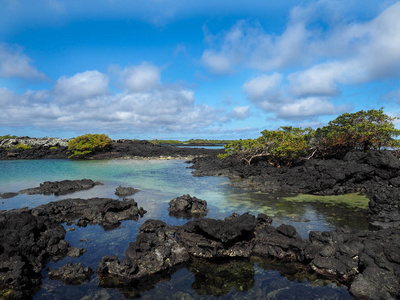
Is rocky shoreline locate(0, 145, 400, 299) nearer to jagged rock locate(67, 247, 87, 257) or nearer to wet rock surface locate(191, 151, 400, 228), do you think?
jagged rock locate(67, 247, 87, 257)

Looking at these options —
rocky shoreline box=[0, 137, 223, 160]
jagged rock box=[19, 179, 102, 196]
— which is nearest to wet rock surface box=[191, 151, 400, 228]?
jagged rock box=[19, 179, 102, 196]

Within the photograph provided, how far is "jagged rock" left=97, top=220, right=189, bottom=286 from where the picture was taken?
8.48m

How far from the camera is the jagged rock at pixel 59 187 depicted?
21.5 meters

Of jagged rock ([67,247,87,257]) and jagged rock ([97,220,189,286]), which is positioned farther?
jagged rock ([67,247,87,257])

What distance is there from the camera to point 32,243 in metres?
9.79

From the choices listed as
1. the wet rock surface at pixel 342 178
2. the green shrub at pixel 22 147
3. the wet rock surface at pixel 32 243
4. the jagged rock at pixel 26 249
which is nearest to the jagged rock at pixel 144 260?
the wet rock surface at pixel 32 243

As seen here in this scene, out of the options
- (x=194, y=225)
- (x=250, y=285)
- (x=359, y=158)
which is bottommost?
(x=250, y=285)

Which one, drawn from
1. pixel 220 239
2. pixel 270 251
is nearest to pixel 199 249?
pixel 220 239

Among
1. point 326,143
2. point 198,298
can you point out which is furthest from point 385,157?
point 198,298

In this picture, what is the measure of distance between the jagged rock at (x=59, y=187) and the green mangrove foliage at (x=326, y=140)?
1793cm

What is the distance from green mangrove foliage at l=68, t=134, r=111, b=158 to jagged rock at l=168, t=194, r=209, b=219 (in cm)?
4556

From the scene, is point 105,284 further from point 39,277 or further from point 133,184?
Result: point 133,184

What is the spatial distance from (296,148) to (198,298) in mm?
24064

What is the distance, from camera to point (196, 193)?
2184 centimetres
